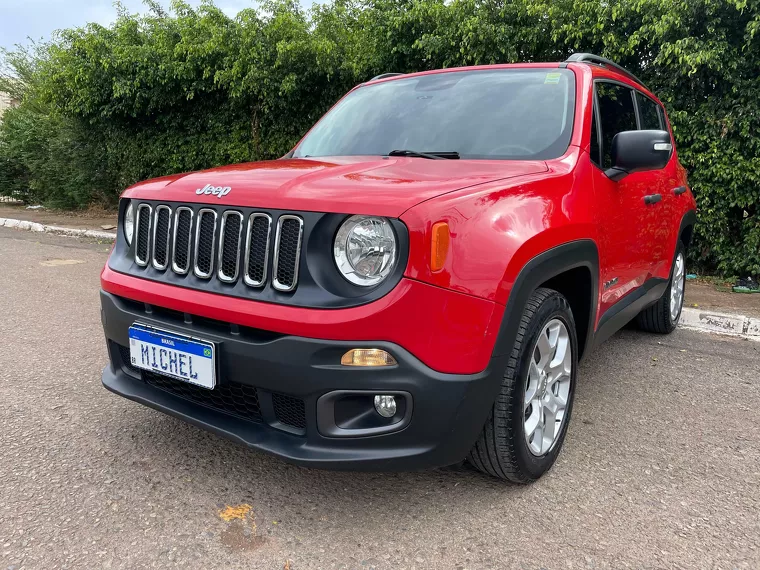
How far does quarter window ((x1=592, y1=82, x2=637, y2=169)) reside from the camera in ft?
9.85

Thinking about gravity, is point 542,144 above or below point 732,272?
above

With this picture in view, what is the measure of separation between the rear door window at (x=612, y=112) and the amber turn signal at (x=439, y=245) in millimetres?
1380

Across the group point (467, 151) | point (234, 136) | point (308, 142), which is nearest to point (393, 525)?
Answer: point (467, 151)

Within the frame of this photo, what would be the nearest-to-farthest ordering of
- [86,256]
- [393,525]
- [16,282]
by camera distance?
[393,525], [16,282], [86,256]

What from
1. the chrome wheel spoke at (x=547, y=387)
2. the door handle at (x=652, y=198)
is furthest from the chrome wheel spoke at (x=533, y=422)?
the door handle at (x=652, y=198)

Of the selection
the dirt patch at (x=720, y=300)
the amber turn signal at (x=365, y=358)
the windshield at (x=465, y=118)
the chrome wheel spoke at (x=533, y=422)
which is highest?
the windshield at (x=465, y=118)

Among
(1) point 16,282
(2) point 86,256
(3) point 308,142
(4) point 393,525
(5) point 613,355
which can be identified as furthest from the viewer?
(2) point 86,256

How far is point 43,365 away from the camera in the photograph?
3627 mm

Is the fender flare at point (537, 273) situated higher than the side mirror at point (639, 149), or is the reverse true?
the side mirror at point (639, 149)

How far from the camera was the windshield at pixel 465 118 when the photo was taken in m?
2.76

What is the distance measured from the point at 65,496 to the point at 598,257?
7.74 feet

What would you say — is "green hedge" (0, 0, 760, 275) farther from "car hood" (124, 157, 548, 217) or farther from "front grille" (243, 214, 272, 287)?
"front grille" (243, 214, 272, 287)

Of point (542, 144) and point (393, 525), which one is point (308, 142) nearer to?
point (542, 144)

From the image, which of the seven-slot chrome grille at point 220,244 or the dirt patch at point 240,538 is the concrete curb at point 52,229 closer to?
the seven-slot chrome grille at point 220,244
